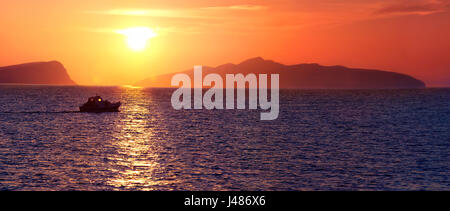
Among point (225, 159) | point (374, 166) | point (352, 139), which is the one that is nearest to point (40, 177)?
point (225, 159)

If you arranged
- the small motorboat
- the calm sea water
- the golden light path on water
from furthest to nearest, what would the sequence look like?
the small motorboat
the calm sea water
the golden light path on water

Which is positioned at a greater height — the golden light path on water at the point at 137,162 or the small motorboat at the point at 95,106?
the small motorboat at the point at 95,106

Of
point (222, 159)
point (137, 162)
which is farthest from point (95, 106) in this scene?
point (222, 159)

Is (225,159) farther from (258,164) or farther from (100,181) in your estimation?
(100,181)

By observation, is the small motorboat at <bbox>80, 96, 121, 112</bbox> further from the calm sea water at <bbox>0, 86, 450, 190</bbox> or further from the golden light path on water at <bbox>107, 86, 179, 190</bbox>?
the golden light path on water at <bbox>107, 86, 179, 190</bbox>

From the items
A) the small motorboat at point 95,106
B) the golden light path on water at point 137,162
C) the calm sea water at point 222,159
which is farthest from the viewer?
the small motorboat at point 95,106

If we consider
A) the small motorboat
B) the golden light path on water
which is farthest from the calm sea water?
the small motorboat

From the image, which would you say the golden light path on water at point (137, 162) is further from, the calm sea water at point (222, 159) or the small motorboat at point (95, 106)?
the small motorboat at point (95, 106)

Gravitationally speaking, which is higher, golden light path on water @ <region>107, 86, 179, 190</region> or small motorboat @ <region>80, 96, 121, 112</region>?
small motorboat @ <region>80, 96, 121, 112</region>

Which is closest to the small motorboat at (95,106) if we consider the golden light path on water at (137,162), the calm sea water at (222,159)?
the calm sea water at (222,159)

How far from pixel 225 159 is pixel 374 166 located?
14902 mm

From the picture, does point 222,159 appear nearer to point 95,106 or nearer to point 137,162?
point 137,162

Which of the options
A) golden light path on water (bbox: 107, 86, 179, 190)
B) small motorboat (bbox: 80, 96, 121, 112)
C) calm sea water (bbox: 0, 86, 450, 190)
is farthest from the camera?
small motorboat (bbox: 80, 96, 121, 112)
